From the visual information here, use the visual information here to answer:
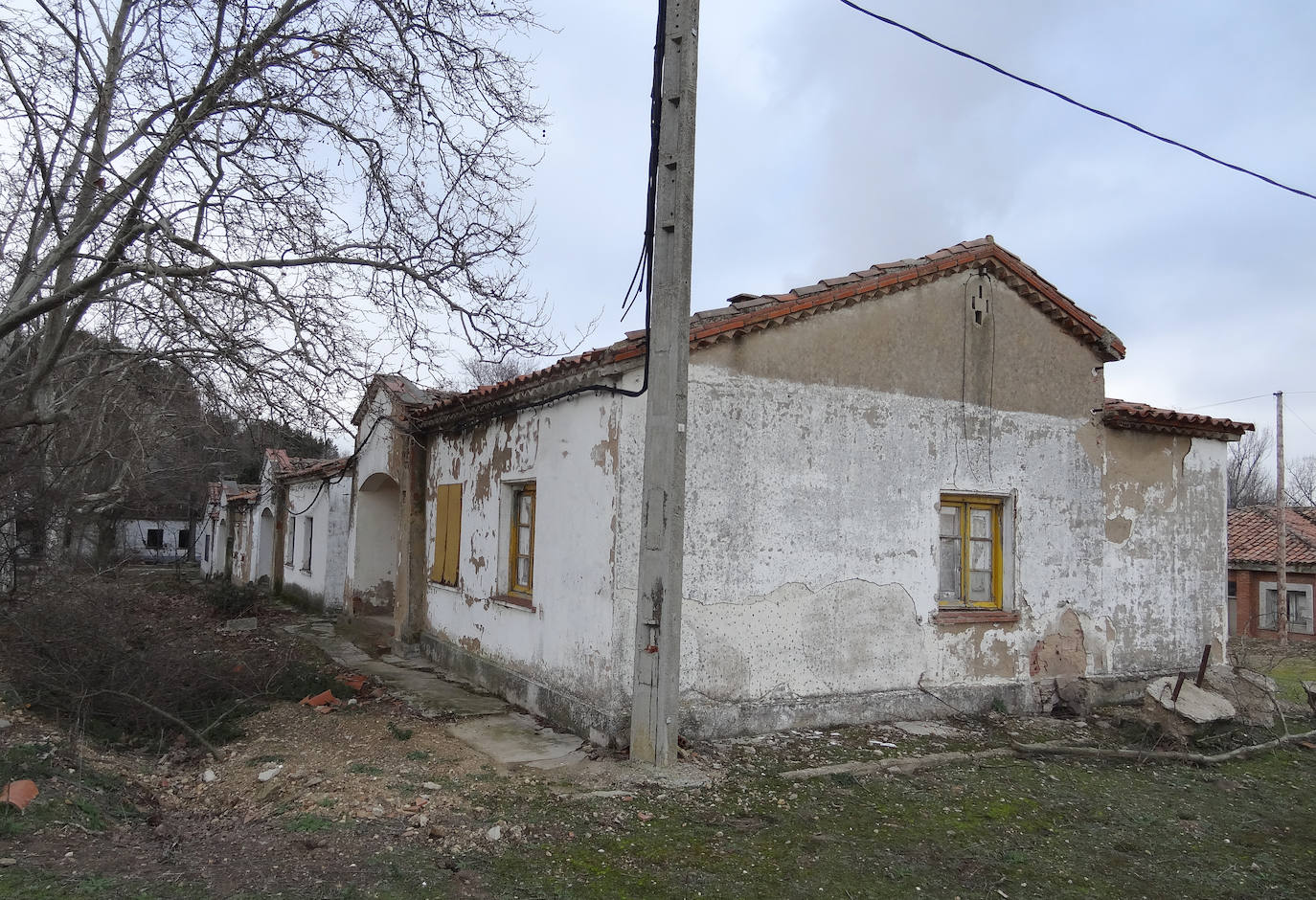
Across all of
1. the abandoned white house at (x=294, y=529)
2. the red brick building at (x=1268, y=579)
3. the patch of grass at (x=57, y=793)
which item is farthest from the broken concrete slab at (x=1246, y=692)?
the red brick building at (x=1268, y=579)

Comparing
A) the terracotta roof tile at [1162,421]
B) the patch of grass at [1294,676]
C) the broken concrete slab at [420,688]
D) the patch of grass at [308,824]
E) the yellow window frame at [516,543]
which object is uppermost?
the terracotta roof tile at [1162,421]

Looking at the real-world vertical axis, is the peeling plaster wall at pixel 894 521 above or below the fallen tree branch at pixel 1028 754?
above

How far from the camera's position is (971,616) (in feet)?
28.2

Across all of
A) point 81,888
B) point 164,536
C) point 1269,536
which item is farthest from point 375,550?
point 164,536

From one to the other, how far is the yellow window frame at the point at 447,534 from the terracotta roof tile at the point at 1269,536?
24.3 metres

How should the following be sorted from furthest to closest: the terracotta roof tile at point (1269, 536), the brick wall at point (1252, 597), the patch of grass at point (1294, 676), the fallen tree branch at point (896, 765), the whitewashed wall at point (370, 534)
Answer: the terracotta roof tile at point (1269, 536) → the brick wall at point (1252, 597) → the whitewashed wall at point (370, 534) → the patch of grass at point (1294, 676) → the fallen tree branch at point (896, 765)

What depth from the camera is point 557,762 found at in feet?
21.8

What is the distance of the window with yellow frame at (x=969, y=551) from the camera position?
345 inches

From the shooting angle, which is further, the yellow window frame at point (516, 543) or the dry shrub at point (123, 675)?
the yellow window frame at point (516, 543)

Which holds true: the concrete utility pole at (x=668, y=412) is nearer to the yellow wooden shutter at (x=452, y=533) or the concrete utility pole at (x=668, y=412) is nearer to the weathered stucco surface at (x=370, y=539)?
the yellow wooden shutter at (x=452, y=533)

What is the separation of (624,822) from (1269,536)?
93.4 feet

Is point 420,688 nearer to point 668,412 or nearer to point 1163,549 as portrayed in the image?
point 668,412

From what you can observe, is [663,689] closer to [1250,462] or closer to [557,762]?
[557,762]

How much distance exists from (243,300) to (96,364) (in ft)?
19.6
